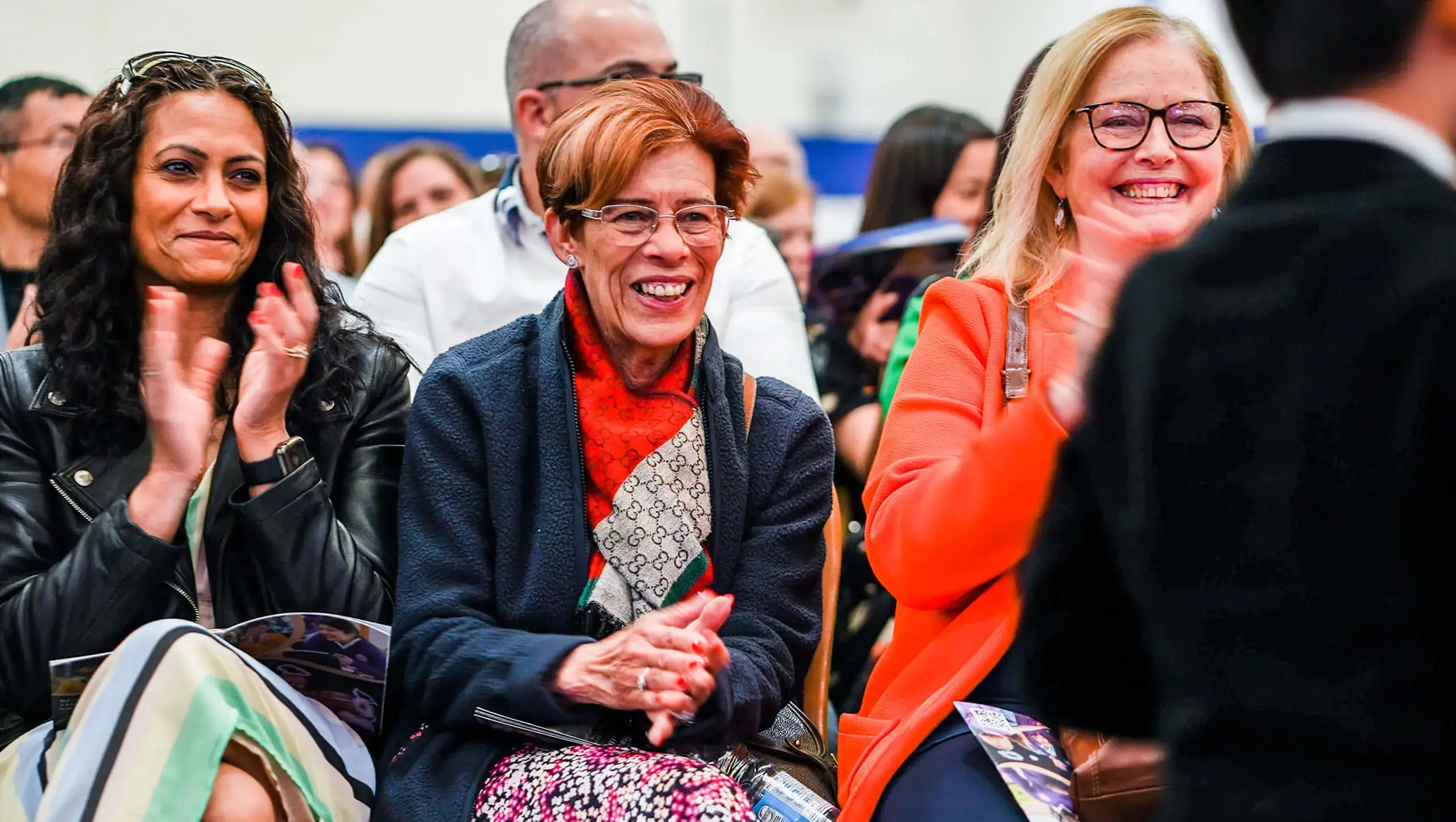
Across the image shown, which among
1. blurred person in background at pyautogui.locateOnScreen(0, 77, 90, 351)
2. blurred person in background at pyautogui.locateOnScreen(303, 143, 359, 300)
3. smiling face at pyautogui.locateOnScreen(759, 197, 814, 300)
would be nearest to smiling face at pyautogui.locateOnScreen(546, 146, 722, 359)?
blurred person in background at pyautogui.locateOnScreen(0, 77, 90, 351)

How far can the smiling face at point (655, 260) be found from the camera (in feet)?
7.70

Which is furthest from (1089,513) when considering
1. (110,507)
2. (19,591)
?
(19,591)

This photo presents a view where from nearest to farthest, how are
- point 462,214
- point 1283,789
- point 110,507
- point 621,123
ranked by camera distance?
1. point 1283,789
2. point 110,507
3. point 621,123
4. point 462,214

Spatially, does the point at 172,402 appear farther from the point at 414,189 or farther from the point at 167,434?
the point at 414,189

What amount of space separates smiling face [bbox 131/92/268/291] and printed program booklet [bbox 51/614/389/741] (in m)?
0.65

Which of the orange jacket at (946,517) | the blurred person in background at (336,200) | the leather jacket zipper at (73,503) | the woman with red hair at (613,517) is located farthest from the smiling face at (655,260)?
the blurred person in background at (336,200)

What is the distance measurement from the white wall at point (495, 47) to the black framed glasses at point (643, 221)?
3.91 feet

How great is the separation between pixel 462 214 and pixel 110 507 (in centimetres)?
148

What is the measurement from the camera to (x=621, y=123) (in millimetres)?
2324

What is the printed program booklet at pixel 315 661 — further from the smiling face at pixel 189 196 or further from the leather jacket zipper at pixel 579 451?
the smiling face at pixel 189 196

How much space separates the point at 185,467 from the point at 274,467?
0.13 metres

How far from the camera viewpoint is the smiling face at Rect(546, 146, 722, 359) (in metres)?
2.35

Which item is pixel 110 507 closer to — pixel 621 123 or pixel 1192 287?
pixel 621 123

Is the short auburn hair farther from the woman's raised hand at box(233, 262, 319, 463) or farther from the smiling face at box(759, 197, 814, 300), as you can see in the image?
the smiling face at box(759, 197, 814, 300)
